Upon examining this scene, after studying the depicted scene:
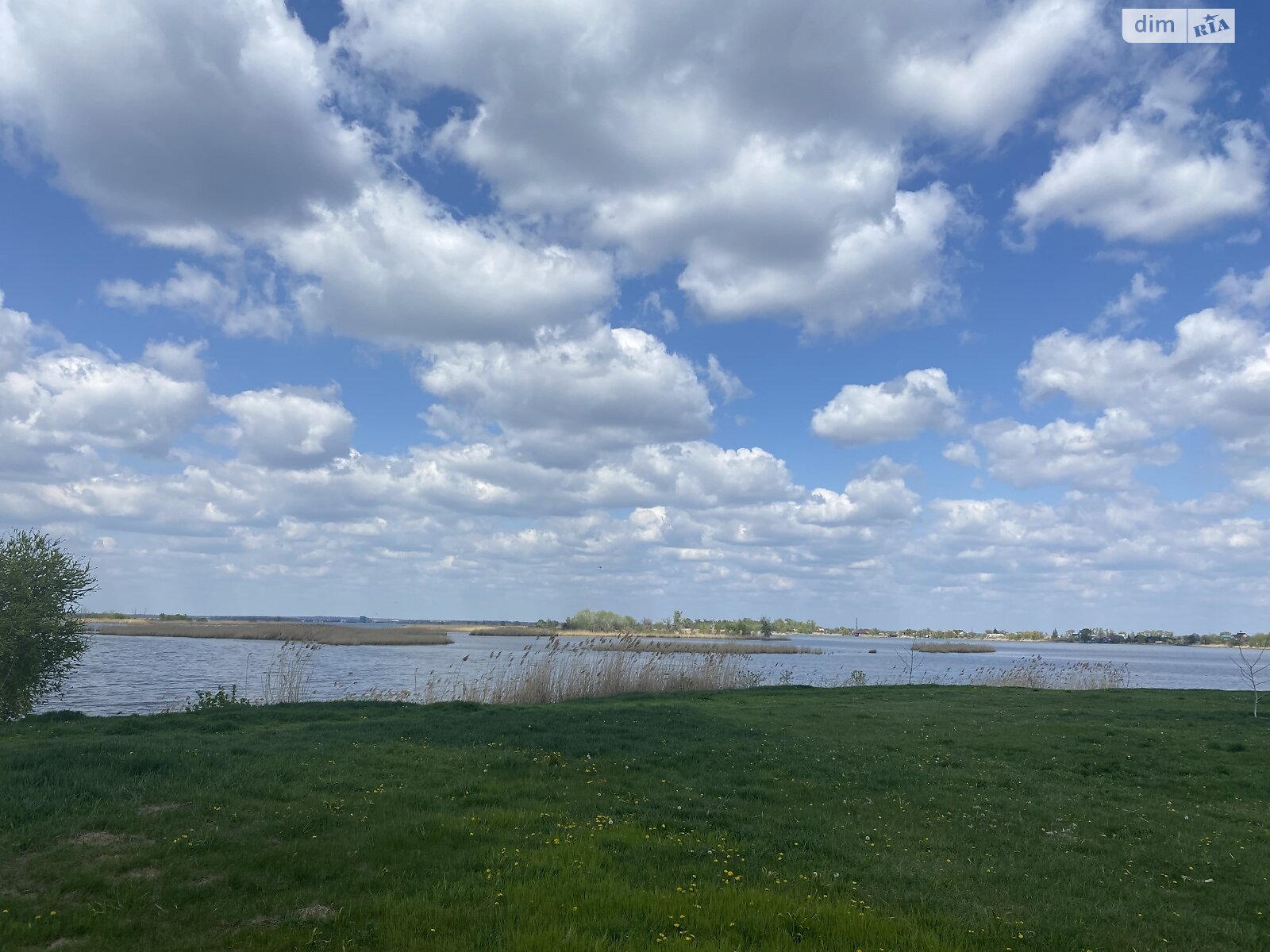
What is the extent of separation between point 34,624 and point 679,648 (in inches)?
1521

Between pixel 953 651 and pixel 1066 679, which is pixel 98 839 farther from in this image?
pixel 953 651

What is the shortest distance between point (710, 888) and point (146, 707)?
2818 centimetres

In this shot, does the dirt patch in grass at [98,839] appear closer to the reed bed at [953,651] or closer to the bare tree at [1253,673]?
the bare tree at [1253,673]

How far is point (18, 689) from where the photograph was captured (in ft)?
76.5

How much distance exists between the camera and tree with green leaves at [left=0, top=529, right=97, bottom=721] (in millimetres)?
23016

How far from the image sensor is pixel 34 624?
2322cm

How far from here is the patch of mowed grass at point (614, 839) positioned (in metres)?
6.95

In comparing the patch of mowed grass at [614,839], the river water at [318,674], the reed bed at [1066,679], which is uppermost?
the patch of mowed grass at [614,839]

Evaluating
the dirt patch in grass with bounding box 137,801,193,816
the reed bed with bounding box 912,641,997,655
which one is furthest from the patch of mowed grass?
the reed bed with bounding box 912,641,997,655

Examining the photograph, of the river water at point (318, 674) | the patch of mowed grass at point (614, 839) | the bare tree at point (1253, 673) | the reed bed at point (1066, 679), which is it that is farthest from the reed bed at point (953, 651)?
the patch of mowed grass at point (614, 839)

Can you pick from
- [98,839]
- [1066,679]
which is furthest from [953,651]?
[98,839]

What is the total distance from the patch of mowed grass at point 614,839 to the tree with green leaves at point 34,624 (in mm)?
6845

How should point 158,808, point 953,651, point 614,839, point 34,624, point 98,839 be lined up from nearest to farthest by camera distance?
point 98,839
point 614,839
point 158,808
point 34,624
point 953,651

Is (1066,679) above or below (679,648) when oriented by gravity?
above
